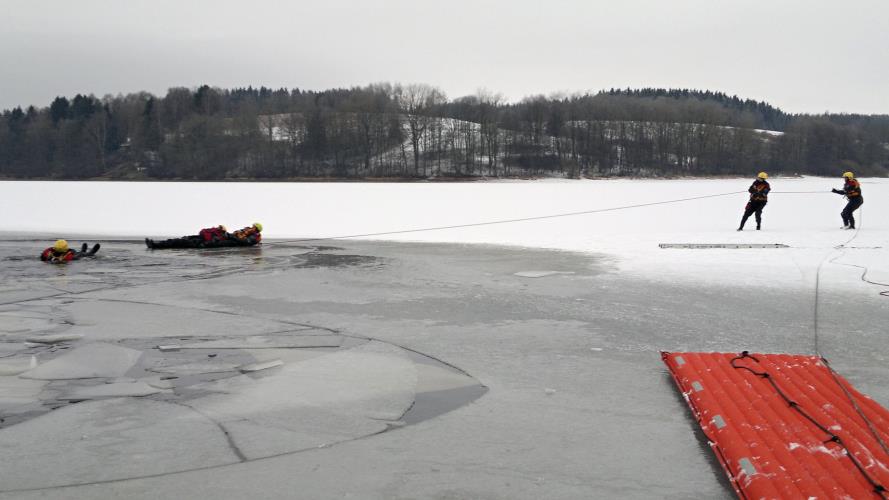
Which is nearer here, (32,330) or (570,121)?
(32,330)

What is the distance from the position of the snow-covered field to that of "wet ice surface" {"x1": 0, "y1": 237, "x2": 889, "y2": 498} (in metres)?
1.54

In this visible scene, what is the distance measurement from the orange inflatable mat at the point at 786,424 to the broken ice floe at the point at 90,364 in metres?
4.00

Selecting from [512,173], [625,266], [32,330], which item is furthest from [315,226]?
[512,173]

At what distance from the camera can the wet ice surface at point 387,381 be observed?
3389 mm

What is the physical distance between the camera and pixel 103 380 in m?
4.95

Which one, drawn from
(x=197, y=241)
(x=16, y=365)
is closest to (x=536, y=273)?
(x=16, y=365)

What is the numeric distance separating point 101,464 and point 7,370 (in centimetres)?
223

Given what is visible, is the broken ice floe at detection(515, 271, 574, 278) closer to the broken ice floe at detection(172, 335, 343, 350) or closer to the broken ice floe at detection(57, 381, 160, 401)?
the broken ice floe at detection(172, 335, 343, 350)

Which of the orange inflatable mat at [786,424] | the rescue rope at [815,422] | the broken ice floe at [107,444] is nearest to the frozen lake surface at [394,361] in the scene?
the broken ice floe at [107,444]

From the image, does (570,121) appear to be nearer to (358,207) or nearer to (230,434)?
(358,207)

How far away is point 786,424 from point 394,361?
2756mm

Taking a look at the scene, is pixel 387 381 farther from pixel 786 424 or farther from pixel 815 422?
pixel 815 422

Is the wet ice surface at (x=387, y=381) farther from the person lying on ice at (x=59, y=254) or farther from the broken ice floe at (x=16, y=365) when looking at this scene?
the person lying on ice at (x=59, y=254)

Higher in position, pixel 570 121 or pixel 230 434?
pixel 570 121
